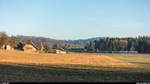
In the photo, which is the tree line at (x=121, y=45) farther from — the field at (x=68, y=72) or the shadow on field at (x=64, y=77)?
the shadow on field at (x=64, y=77)

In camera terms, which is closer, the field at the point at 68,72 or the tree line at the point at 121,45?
the field at the point at 68,72

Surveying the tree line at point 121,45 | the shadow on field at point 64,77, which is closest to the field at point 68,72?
the shadow on field at point 64,77

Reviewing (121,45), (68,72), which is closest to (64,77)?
(68,72)

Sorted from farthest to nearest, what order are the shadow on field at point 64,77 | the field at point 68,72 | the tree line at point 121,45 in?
1. the tree line at point 121,45
2. the field at point 68,72
3. the shadow on field at point 64,77

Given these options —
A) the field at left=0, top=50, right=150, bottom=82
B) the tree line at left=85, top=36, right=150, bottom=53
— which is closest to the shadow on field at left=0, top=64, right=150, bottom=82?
the field at left=0, top=50, right=150, bottom=82

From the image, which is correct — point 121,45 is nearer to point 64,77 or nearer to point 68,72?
point 68,72

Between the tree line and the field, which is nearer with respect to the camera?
the field

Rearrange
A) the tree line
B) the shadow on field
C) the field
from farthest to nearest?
the tree line
the field
the shadow on field

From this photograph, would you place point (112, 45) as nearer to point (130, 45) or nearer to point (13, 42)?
point (130, 45)

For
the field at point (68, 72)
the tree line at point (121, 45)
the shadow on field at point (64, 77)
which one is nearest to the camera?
the shadow on field at point (64, 77)

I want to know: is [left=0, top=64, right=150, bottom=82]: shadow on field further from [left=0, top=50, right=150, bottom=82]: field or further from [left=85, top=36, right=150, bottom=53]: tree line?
[left=85, top=36, right=150, bottom=53]: tree line

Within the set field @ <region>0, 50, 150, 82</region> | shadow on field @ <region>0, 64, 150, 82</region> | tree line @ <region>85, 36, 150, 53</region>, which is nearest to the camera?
shadow on field @ <region>0, 64, 150, 82</region>

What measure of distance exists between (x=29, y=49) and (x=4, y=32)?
62.2 ft

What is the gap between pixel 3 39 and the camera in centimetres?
7356
